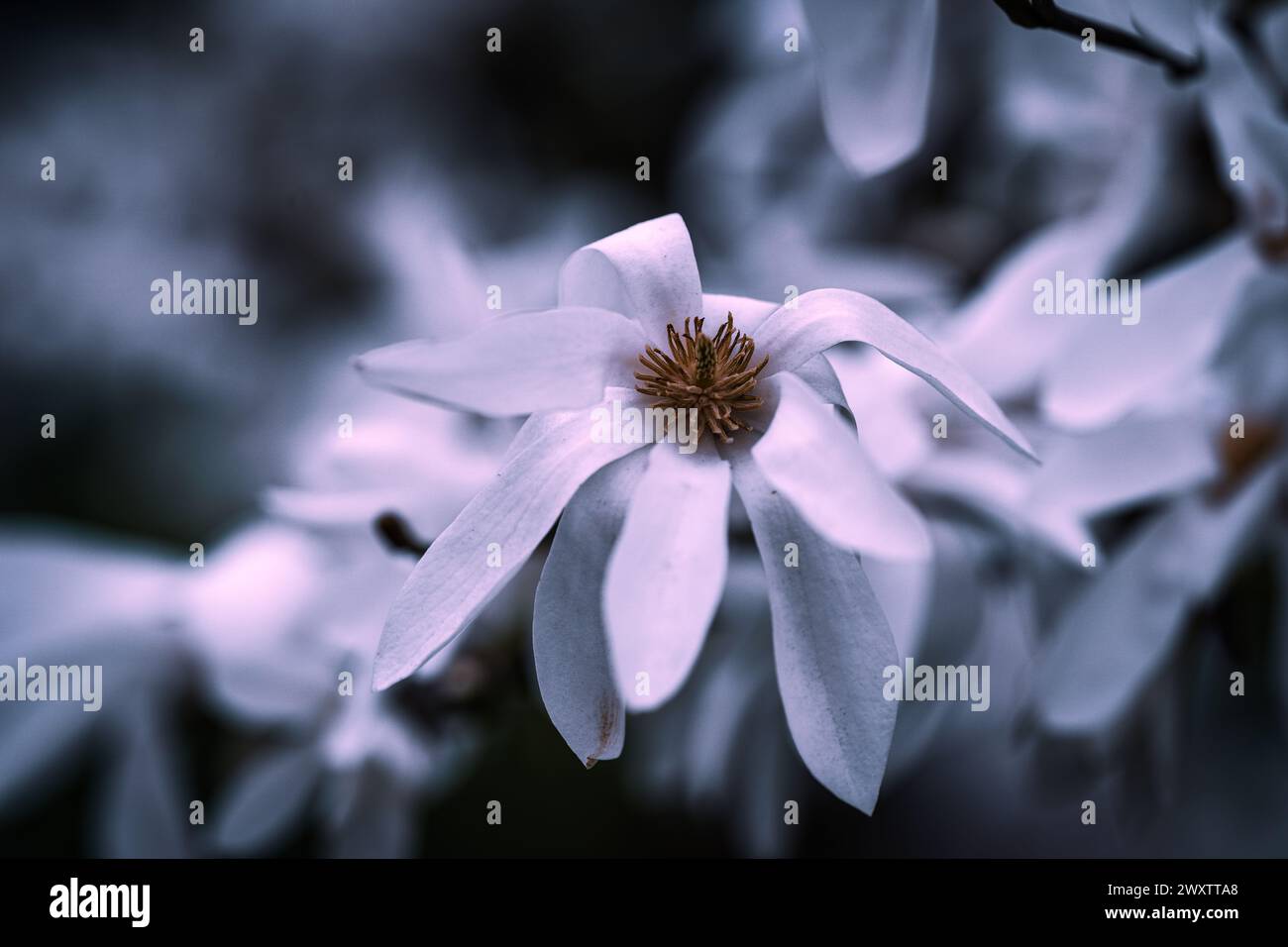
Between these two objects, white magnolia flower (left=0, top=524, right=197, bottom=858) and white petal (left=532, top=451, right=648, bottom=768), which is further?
white magnolia flower (left=0, top=524, right=197, bottom=858)

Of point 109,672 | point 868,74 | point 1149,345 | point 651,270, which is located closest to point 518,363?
point 651,270

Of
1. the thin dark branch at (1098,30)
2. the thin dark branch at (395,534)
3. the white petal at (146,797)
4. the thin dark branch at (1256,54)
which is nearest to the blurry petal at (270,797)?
the white petal at (146,797)

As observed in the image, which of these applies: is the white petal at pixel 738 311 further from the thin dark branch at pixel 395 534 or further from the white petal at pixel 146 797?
the white petal at pixel 146 797

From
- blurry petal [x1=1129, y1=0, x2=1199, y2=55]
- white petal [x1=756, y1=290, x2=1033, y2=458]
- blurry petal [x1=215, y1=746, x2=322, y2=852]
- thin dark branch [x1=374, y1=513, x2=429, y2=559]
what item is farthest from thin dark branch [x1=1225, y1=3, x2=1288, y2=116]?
blurry petal [x1=215, y1=746, x2=322, y2=852]

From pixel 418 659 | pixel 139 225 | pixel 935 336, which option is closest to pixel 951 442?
pixel 935 336

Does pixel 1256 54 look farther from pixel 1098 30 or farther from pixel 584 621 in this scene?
pixel 584 621

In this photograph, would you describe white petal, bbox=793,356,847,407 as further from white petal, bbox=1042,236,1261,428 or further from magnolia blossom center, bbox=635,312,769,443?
white petal, bbox=1042,236,1261,428

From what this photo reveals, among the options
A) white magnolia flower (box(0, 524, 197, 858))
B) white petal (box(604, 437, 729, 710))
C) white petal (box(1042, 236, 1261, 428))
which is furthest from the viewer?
white magnolia flower (box(0, 524, 197, 858))

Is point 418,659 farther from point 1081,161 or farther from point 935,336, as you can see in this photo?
point 1081,161
